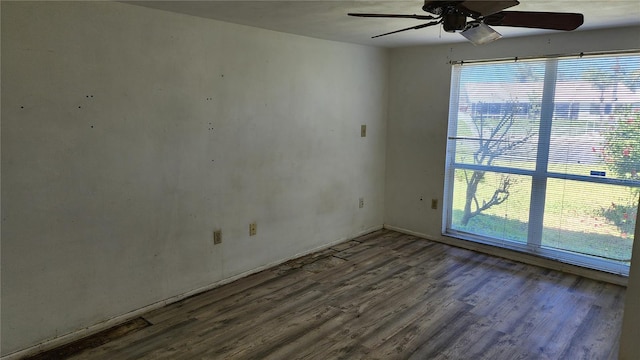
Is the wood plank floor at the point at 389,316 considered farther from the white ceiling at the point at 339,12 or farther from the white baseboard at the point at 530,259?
the white ceiling at the point at 339,12

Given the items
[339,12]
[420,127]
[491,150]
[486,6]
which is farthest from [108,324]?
[491,150]

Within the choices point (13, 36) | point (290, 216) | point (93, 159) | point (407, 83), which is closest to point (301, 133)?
point (290, 216)

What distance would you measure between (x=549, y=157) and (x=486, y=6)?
2464mm

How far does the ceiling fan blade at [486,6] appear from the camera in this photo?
5.72 ft

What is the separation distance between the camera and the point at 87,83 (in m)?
2.49

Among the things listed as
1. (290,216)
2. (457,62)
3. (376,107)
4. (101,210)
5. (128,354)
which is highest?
(457,62)

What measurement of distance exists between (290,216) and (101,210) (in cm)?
172

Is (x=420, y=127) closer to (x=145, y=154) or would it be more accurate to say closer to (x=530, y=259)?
(x=530, y=259)

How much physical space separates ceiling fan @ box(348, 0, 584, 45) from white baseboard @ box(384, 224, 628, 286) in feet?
8.05

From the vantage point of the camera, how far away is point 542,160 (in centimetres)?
382

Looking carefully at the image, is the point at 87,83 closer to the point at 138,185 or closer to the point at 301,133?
the point at 138,185

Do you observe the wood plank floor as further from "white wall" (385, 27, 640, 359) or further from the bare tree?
"white wall" (385, 27, 640, 359)

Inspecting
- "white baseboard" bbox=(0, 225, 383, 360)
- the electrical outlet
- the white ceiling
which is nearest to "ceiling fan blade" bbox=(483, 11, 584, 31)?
the white ceiling

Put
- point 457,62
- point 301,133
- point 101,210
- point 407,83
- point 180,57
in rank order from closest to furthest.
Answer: point 101,210 → point 180,57 → point 301,133 → point 457,62 → point 407,83
